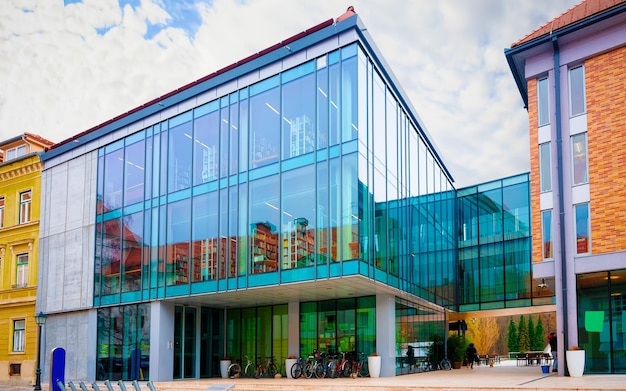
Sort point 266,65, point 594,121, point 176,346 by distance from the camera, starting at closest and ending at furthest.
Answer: point 594,121 < point 266,65 < point 176,346

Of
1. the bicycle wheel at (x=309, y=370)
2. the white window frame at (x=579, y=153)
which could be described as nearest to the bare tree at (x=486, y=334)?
the bicycle wheel at (x=309, y=370)

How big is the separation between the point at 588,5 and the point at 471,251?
18.4 metres

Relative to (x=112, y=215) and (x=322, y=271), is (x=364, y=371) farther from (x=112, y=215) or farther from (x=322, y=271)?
(x=112, y=215)

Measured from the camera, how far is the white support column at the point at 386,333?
26.9 meters

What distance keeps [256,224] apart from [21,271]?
58.4 ft

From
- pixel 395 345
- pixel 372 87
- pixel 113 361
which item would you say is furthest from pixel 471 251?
pixel 113 361

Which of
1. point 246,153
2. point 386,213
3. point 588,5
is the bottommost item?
point 386,213

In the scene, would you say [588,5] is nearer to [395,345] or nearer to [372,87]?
[372,87]

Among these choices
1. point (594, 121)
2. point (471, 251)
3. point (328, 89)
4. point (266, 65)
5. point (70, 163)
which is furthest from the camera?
point (471, 251)

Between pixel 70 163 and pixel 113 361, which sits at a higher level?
pixel 70 163

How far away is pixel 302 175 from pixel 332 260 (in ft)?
11.5

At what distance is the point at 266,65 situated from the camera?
27062mm

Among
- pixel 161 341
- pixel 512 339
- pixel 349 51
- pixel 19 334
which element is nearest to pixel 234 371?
pixel 161 341

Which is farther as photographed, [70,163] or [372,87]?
[70,163]
